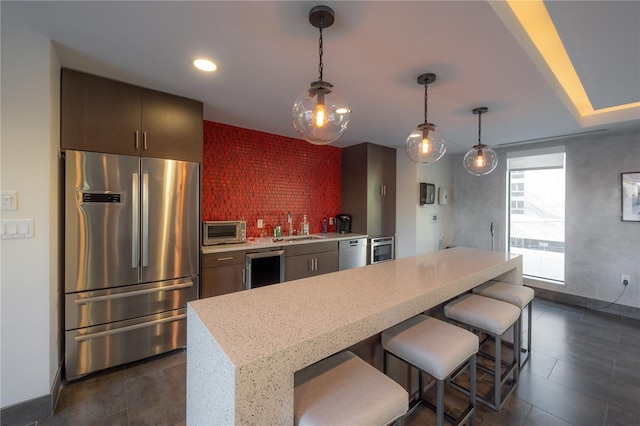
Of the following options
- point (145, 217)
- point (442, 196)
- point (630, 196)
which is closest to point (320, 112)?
point (145, 217)

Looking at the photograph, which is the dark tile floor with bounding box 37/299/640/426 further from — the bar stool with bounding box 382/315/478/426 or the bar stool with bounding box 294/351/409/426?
the bar stool with bounding box 294/351/409/426

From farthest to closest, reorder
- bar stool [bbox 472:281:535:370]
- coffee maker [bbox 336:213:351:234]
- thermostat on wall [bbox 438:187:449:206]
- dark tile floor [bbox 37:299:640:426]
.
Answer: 1. thermostat on wall [bbox 438:187:449:206]
2. coffee maker [bbox 336:213:351:234]
3. bar stool [bbox 472:281:535:370]
4. dark tile floor [bbox 37:299:640:426]

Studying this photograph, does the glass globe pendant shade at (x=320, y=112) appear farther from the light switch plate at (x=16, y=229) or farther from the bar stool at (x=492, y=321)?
the light switch plate at (x=16, y=229)

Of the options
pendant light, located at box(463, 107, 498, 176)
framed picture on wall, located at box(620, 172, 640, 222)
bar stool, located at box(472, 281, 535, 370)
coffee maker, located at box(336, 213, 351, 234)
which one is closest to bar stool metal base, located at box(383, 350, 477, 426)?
bar stool, located at box(472, 281, 535, 370)

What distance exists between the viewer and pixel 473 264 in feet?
7.15

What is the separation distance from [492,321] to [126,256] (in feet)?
9.38

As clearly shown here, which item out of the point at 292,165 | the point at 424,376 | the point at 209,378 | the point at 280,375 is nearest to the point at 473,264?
the point at 424,376

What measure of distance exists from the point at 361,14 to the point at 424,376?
2407 mm

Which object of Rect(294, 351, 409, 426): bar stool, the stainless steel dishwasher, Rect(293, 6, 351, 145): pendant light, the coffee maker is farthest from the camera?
the coffee maker

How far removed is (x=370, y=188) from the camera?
4383 mm

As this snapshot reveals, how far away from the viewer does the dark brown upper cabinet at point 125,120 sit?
2.11 m

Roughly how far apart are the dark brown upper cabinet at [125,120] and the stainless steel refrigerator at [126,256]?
113mm

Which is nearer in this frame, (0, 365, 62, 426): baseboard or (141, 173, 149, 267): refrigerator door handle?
(0, 365, 62, 426): baseboard

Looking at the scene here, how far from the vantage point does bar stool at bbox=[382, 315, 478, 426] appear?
1329 mm
